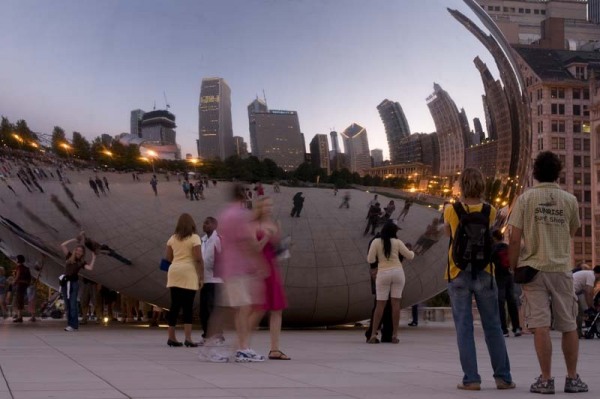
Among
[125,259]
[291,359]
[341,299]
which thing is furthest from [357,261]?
[291,359]

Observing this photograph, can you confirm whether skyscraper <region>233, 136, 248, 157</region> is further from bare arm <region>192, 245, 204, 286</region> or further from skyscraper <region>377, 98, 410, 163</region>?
skyscraper <region>377, 98, 410, 163</region>

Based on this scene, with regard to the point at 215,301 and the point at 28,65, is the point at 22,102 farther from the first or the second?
the point at 215,301

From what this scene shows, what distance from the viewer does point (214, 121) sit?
1373cm

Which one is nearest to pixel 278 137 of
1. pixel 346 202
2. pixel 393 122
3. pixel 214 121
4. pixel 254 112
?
pixel 254 112

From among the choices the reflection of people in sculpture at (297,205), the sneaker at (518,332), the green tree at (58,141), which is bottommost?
the sneaker at (518,332)

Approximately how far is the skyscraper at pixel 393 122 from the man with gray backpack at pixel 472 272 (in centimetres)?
520

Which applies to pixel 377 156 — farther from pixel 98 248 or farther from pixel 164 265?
pixel 98 248

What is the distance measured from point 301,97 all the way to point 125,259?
308cm

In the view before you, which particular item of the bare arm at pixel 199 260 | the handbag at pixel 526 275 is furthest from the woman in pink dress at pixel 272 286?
the handbag at pixel 526 275

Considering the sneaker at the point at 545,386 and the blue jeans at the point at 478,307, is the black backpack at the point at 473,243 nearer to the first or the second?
the blue jeans at the point at 478,307

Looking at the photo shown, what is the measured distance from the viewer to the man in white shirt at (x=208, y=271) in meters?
13.5

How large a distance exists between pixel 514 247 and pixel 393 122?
5918 millimetres

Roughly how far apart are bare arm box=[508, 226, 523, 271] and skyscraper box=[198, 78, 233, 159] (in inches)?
230

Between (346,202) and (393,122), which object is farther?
(393,122)
